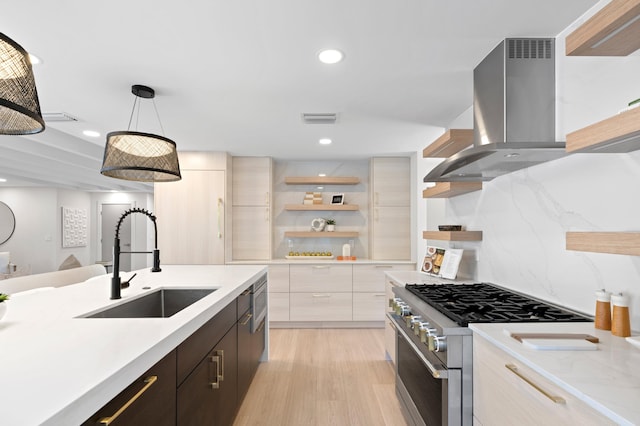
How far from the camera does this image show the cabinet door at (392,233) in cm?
496

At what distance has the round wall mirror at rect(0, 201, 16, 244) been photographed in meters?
8.64

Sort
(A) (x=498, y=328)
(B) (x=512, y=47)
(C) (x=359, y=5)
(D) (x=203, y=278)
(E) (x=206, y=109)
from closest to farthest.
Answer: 1. (A) (x=498, y=328)
2. (C) (x=359, y=5)
3. (B) (x=512, y=47)
4. (D) (x=203, y=278)
5. (E) (x=206, y=109)

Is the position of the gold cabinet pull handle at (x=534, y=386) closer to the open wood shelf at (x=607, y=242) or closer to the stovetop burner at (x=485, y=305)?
the stovetop burner at (x=485, y=305)

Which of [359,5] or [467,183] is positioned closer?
[359,5]

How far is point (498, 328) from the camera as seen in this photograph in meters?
1.46

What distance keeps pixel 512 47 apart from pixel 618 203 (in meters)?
1.02

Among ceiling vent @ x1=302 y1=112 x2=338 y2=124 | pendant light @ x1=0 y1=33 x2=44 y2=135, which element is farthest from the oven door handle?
ceiling vent @ x1=302 y1=112 x2=338 y2=124

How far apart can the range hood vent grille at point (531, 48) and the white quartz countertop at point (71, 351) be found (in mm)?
2127

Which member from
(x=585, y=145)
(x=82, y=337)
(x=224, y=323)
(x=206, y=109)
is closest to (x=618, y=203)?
(x=585, y=145)

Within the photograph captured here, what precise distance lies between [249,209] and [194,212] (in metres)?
0.75

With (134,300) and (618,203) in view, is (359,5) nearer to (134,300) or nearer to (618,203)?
(618,203)

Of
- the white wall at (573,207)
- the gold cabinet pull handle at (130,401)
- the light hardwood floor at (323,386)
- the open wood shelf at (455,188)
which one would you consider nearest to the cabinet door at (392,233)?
the light hardwood floor at (323,386)

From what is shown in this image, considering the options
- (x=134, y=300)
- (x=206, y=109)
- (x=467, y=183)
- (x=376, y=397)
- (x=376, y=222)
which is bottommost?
(x=376, y=397)

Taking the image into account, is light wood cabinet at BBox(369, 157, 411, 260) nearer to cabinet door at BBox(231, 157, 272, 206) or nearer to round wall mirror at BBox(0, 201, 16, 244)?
cabinet door at BBox(231, 157, 272, 206)
